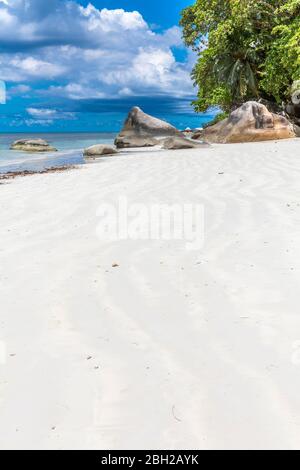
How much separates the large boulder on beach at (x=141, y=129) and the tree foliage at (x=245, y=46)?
14.0 feet

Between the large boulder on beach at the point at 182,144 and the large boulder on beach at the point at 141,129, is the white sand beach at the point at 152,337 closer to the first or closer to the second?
the large boulder on beach at the point at 182,144

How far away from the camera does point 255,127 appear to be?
60.6 feet

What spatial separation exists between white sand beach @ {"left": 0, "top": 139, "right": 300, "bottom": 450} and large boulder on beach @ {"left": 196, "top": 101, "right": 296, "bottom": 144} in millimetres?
14240

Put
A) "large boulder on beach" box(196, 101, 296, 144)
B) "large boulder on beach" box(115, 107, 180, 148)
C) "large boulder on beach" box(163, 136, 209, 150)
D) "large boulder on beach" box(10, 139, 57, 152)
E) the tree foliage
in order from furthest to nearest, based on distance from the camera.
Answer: "large boulder on beach" box(10, 139, 57, 152), "large boulder on beach" box(115, 107, 180, 148), the tree foliage, "large boulder on beach" box(196, 101, 296, 144), "large boulder on beach" box(163, 136, 209, 150)

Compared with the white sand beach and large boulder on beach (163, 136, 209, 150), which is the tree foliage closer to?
large boulder on beach (163, 136, 209, 150)

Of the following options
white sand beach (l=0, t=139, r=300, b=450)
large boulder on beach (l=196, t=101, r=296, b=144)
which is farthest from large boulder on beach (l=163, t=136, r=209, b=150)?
white sand beach (l=0, t=139, r=300, b=450)

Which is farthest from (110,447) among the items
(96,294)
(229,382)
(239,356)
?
(96,294)

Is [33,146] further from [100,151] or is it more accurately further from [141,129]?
[100,151]

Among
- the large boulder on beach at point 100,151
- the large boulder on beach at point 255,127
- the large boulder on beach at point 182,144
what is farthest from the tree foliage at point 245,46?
the large boulder on beach at point 100,151

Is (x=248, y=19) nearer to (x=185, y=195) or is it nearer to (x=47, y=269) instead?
(x=185, y=195)

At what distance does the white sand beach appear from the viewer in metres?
1.73

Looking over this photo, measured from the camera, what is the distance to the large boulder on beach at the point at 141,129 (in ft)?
77.7

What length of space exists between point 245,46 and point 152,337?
24.5 meters

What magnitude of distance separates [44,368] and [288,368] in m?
1.12
